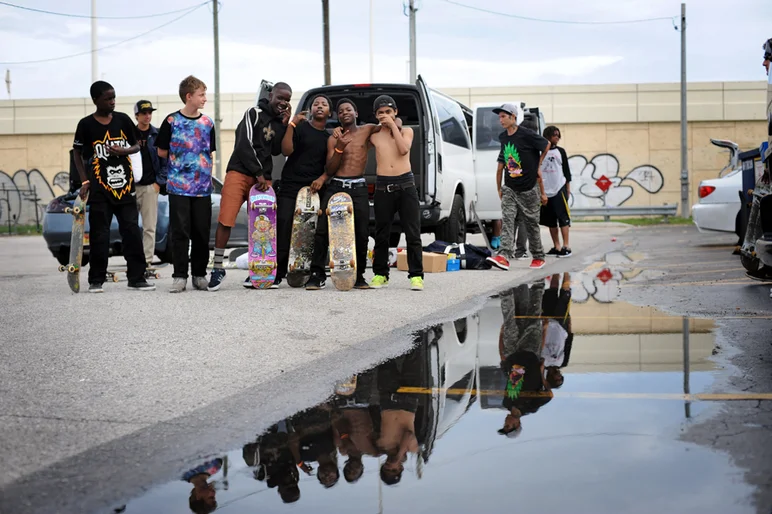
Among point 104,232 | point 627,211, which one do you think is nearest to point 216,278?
point 104,232

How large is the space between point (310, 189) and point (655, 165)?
99.1 feet

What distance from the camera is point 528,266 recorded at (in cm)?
1290

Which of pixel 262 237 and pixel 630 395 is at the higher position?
pixel 262 237

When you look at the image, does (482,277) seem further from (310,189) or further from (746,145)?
(746,145)

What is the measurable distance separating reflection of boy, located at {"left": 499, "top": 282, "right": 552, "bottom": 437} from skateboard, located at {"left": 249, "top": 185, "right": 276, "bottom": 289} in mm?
2223

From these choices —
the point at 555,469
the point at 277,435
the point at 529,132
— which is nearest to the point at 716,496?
the point at 555,469

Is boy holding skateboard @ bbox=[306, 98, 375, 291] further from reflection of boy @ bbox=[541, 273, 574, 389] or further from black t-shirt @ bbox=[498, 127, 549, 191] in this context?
black t-shirt @ bbox=[498, 127, 549, 191]

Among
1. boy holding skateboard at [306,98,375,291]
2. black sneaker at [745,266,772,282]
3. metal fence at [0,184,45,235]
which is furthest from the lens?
metal fence at [0,184,45,235]

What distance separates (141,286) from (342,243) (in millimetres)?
2029

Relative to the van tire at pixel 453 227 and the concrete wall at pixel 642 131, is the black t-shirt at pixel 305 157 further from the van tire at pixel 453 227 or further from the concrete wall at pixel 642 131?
the concrete wall at pixel 642 131

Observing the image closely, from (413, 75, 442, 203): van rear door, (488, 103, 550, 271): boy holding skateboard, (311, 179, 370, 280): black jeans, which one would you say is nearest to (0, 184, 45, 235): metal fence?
(488, 103, 550, 271): boy holding skateboard

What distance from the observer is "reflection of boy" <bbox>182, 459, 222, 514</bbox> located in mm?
3117

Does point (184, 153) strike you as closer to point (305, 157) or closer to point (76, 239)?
point (305, 157)

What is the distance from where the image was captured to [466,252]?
12.7 meters
